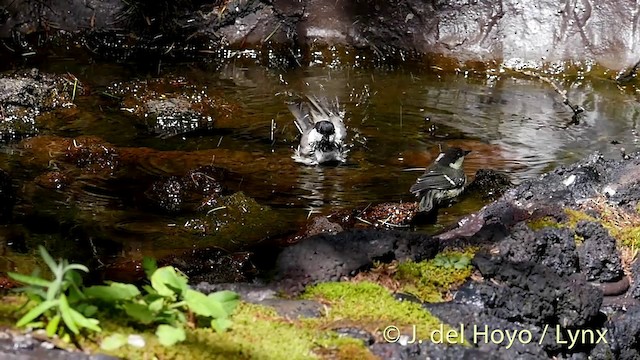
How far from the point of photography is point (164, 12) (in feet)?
38.0

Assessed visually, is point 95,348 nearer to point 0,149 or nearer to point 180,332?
point 180,332

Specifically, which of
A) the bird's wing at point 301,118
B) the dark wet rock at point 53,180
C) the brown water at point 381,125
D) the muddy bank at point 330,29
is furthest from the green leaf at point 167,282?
the muddy bank at point 330,29

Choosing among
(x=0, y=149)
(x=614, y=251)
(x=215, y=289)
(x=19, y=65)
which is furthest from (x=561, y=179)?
(x=19, y=65)

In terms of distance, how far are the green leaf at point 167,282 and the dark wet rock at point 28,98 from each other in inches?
221

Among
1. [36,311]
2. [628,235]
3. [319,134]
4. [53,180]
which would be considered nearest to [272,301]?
[36,311]

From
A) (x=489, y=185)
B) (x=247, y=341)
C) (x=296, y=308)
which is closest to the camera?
(x=247, y=341)

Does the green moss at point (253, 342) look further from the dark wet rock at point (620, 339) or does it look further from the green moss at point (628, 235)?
the green moss at point (628, 235)

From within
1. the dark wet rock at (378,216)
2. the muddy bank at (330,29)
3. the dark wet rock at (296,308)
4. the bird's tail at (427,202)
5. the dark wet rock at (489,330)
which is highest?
the muddy bank at (330,29)

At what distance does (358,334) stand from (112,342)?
36.2 inches

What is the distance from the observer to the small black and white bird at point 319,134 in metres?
7.30

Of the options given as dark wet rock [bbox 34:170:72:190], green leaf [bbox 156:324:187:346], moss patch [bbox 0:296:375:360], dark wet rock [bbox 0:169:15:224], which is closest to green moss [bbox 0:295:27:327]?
moss patch [bbox 0:296:375:360]

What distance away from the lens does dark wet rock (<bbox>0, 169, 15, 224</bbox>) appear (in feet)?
18.9

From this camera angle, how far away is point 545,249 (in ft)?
11.6

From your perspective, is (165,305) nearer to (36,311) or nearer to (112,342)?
(112,342)
